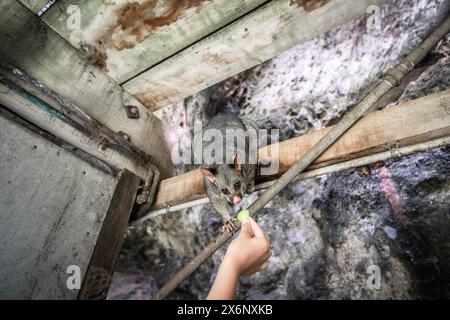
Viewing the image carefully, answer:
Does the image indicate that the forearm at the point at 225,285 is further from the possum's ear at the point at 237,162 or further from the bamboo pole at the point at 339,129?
the possum's ear at the point at 237,162

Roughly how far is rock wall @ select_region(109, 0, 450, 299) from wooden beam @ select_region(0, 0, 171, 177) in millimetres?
586

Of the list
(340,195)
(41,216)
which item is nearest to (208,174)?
(41,216)

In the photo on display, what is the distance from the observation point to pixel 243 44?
2.88 meters

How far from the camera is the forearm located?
3.84 ft

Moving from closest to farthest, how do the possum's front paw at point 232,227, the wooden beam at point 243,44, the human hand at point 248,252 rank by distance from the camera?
1. the human hand at point 248,252
2. the possum's front paw at point 232,227
3. the wooden beam at point 243,44

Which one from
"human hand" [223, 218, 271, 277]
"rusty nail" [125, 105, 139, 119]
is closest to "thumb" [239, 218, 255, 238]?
"human hand" [223, 218, 271, 277]

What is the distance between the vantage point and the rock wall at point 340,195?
308 centimetres

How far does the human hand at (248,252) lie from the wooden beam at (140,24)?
2.05 m

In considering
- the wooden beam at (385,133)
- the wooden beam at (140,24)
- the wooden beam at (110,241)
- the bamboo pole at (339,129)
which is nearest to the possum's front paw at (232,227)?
the bamboo pole at (339,129)

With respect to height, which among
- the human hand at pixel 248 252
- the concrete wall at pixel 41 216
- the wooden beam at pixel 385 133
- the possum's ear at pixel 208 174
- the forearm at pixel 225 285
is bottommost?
the forearm at pixel 225 285

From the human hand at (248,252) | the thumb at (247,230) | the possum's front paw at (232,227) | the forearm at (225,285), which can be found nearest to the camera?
the forearm at (225,285)
